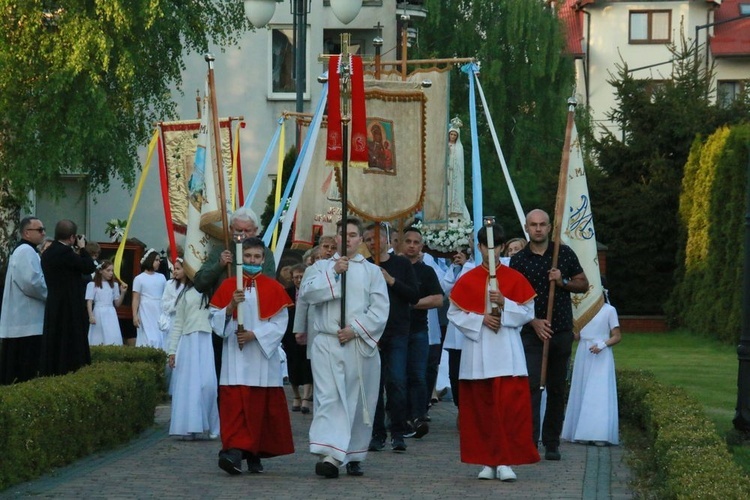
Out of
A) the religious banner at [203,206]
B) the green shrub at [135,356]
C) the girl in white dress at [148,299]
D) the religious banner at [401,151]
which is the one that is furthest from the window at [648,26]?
the religious banner at [203,206]

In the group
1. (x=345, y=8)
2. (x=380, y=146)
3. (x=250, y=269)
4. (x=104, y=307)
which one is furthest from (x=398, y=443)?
(x=104, y=307)

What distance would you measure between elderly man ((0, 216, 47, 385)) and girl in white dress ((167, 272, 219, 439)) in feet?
4.26

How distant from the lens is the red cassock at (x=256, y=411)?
36.9ft

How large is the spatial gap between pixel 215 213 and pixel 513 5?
34202mm

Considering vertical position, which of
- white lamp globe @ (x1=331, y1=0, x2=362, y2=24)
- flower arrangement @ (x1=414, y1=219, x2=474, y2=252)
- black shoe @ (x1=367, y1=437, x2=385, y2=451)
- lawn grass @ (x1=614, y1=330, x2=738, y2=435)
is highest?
white lamp globe @ (x1=331, y1=0, x2=362, y2=24)

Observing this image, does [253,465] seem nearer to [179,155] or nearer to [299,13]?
[179,155]

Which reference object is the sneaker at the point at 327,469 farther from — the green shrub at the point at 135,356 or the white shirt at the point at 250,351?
the green shrub at the point at 135,356

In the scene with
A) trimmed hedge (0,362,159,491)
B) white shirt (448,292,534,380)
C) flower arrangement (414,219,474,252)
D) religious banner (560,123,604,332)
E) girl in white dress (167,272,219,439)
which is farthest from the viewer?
flower arrangement (414,219,474,252)

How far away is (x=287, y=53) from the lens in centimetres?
4297

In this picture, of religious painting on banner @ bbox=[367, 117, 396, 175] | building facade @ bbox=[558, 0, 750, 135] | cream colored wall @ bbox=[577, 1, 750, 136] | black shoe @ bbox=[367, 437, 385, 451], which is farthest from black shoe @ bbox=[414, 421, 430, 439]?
cream colored wall @ bbox=[577, 1, 750, 136]

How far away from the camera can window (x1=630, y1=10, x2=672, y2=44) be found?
65062 mm

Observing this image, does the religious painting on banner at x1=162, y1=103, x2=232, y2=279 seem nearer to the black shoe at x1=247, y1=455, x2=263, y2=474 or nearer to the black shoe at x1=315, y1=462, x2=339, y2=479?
the black shoe at x1=247, y1=455, x2=263, y2=474

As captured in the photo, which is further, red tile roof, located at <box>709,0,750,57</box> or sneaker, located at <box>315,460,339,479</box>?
red tile roof, located at <box>709,0,750,57</box>

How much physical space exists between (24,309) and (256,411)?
4188mm
